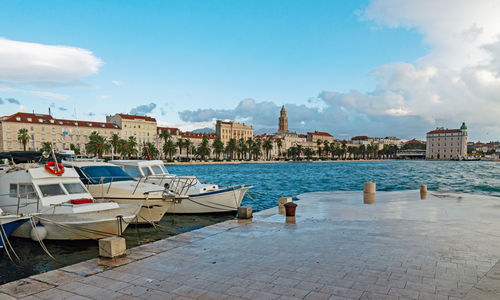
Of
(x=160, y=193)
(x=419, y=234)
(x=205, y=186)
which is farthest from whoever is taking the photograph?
(x=205, y=186)

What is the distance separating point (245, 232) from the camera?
11789 millimetres

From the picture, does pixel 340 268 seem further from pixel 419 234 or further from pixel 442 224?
pixel 442 224

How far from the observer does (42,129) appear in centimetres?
11525

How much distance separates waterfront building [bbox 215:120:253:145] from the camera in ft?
600

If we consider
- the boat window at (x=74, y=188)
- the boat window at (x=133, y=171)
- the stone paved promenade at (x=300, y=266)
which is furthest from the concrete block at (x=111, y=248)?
the boat window at (x=133, y=171)

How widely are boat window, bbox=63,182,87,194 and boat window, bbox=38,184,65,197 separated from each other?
275 millimetres

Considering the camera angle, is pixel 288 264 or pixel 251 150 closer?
pixel 288 264

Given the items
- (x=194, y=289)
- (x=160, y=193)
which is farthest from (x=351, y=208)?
(x=194, y=289)

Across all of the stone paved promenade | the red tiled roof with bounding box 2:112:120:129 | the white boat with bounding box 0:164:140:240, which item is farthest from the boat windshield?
the red tiled roof with bounding box 2:112:120:129

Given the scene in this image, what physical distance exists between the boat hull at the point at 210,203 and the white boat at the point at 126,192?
5.97 feet

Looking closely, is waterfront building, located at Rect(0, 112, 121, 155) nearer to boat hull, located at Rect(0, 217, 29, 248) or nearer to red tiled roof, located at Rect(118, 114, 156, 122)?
red tiled roof, located at Rect(118, 114, 156, 122)

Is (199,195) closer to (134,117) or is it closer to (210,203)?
(210,203)

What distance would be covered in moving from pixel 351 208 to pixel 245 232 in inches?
313

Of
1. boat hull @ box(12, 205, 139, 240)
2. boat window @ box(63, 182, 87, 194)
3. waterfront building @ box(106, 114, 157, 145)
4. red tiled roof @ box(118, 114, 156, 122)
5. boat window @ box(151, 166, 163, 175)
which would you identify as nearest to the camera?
boat hull @ box(12, 205, 139, 240)
